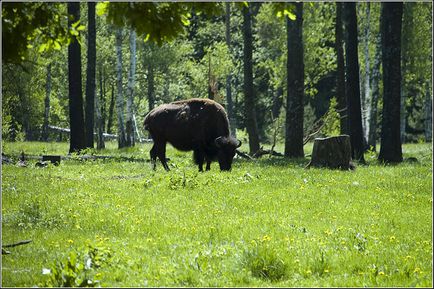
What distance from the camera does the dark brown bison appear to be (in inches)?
858

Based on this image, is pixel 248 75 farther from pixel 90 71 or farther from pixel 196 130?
pixel 196 130

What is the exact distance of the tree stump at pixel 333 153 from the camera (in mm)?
21906

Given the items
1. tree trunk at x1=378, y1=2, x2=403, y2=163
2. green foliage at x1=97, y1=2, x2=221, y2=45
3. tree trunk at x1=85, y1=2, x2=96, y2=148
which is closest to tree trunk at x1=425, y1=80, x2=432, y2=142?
tree trunk at x1=85, y1=2, x2=96, y2=148

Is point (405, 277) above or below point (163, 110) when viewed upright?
below

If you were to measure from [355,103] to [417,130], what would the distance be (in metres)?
38.4

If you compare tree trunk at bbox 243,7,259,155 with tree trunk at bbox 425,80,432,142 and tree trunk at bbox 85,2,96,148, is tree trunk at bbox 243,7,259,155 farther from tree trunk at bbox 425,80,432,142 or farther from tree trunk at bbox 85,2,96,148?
tree trunk at bbox 425,80,432,142

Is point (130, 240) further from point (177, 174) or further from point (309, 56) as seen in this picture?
point (309, 56)

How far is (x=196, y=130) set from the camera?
22938mm

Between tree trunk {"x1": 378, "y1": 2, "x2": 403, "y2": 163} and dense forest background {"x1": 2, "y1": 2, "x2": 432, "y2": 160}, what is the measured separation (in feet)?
5.33

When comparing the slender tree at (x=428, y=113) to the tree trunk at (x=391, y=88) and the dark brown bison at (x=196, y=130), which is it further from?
the dark brown bison at (x=196, y=130)

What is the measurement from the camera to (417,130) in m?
63.2

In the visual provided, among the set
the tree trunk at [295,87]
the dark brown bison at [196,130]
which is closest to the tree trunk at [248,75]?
the tree trunk at [295,87]

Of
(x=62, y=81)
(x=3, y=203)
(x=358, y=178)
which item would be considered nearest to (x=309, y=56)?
(x=62, y=81)

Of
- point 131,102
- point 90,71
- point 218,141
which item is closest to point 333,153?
point 218,141
